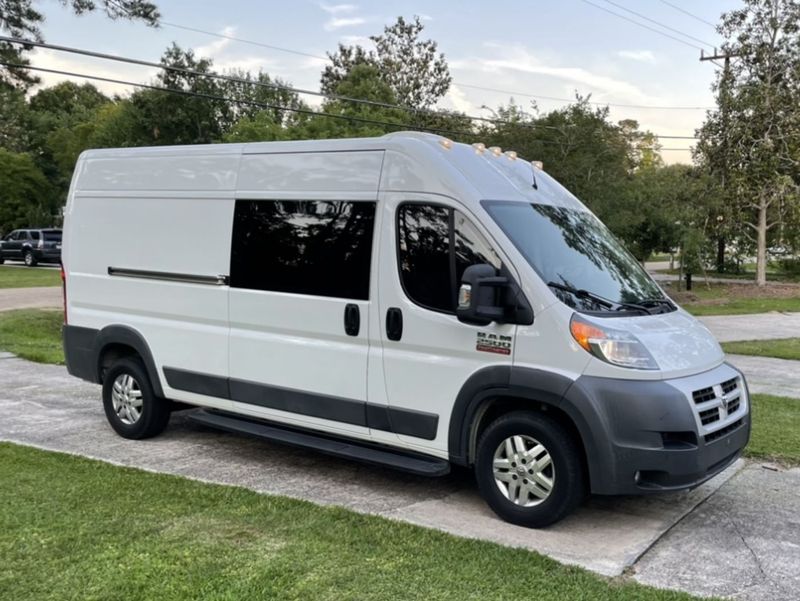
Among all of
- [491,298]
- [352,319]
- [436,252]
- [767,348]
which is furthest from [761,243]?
[491,298]

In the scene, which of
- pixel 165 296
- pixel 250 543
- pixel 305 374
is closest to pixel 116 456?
pixel 165 296

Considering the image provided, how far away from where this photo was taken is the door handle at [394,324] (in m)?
5.13

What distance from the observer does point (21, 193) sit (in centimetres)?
5009

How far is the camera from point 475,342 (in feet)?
15.9

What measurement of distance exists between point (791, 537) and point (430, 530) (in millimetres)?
2280

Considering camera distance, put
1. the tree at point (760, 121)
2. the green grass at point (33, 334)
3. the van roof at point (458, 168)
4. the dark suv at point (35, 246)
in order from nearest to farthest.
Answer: the van roof at point (458, 168), the green grass at point (33, 334), the tree at point (760, 121), the dark suv at point (35, 246)

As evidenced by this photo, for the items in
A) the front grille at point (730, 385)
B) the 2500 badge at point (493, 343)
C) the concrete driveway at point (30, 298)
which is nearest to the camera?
the 2500 badge at point (493, 343)

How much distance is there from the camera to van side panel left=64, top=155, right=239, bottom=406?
243 inches

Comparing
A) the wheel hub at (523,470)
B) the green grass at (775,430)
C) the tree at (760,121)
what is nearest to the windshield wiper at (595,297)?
the wheel hub at (523,470)

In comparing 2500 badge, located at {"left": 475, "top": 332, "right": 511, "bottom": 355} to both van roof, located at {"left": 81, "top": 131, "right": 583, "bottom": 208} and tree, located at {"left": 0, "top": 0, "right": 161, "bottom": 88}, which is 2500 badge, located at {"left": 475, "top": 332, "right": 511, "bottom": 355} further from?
tree, located at {"left": 0, "top": 0, "right": 161, "bottom": 88}

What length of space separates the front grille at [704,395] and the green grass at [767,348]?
8.73m

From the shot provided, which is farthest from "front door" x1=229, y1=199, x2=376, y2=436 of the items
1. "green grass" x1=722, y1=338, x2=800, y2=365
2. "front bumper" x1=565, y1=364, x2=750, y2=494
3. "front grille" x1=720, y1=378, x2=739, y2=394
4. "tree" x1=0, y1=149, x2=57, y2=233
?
"tree" x1=0, y1=149, x2=57, y2=233

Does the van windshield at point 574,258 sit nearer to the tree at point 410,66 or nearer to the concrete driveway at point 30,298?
the concrete driveway at point 30,298

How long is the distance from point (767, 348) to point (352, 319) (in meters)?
10.3
